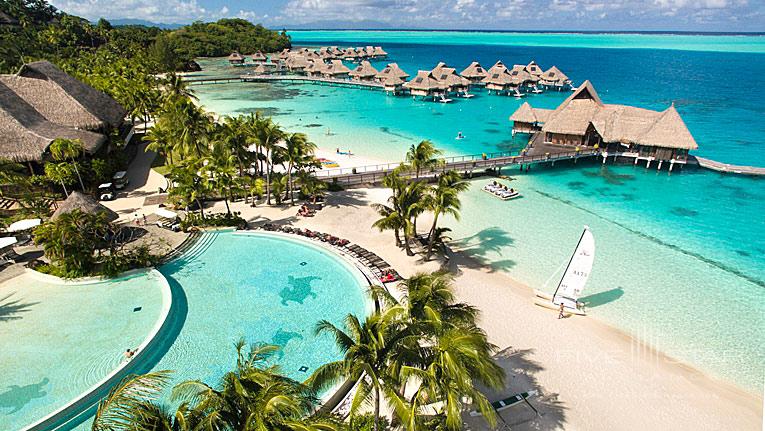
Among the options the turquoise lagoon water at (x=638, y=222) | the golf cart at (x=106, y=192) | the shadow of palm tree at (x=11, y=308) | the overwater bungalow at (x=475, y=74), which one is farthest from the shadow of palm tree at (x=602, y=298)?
the overwater bungalow at (x=475, y=74)

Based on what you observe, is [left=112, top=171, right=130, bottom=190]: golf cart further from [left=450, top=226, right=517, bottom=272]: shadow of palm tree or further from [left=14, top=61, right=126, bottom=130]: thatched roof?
[left=450, top=226, right=517, bottom=272]: shadow of palm tree

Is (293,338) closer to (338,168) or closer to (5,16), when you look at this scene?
(338,168)

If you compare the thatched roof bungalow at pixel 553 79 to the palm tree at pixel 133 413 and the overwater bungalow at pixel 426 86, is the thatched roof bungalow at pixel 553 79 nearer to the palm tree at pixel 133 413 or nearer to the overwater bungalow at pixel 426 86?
the overwater bungalow at pixel 426 86

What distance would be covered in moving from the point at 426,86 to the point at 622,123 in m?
37.6

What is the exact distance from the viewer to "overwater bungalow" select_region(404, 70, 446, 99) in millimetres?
70569

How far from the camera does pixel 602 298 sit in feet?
64.8

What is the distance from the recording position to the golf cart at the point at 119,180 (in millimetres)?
29391

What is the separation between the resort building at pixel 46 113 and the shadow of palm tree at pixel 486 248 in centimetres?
2658

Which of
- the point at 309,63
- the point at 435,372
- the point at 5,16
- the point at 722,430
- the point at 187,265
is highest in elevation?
the point at 5,16

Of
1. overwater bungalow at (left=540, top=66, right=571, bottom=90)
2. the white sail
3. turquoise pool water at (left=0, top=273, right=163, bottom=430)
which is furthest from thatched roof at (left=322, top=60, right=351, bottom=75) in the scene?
the white sail

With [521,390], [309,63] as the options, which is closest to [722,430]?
[521,390]

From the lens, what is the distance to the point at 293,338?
15.8 meters

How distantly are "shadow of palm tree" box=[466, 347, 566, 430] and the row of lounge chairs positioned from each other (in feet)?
21.1

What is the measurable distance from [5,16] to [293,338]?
118 meters
